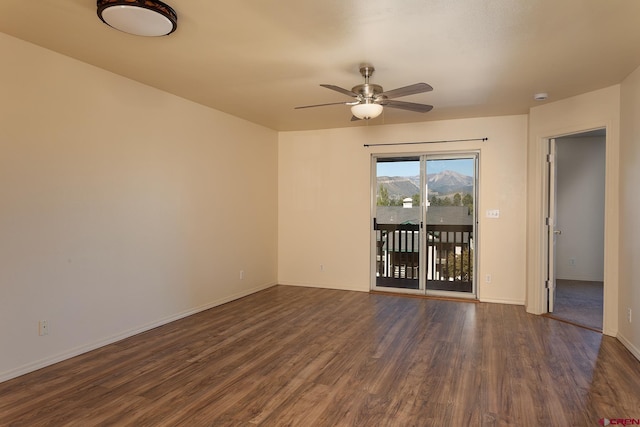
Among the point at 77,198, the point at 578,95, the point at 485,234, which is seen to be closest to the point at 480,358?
the point at 485,234

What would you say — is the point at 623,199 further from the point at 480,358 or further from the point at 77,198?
the point at 77,198

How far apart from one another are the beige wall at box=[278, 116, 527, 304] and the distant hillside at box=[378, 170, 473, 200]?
0.82 ft

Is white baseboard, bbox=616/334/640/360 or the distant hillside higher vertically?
the distant hillside

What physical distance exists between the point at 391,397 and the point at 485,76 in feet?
9.76

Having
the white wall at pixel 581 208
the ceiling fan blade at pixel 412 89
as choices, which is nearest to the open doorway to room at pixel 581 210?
the white wall at pixel 581 208

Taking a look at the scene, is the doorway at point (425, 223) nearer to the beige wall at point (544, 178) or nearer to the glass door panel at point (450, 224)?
the glass door panel at point (450, 224)

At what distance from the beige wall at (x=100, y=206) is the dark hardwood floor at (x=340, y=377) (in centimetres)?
34

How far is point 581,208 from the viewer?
6.68 metres

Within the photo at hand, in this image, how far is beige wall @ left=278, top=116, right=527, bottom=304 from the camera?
516cm

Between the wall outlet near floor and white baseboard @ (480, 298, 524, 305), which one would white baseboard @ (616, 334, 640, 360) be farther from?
the wall outlet near floor

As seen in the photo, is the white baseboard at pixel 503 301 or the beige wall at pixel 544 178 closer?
the beige wall at pixel 544 178

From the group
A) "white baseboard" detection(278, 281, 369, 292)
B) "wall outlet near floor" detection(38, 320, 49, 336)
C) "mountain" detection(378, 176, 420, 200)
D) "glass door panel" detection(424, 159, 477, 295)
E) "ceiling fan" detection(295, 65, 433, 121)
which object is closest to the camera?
"wall outlet near floor" detection(38, 320, 49, 336)

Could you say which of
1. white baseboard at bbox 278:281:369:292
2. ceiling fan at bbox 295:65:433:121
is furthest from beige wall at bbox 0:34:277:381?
ceiling fan at bbox 295:65:433:121

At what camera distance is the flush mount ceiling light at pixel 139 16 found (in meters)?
2.23
